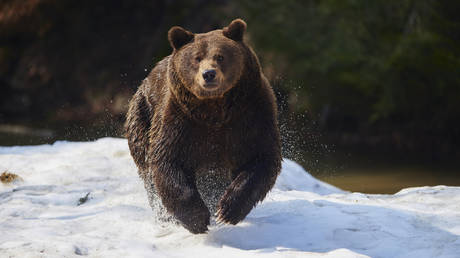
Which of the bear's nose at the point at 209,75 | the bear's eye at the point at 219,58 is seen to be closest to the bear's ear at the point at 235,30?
the bear's eye at the point at 219,58

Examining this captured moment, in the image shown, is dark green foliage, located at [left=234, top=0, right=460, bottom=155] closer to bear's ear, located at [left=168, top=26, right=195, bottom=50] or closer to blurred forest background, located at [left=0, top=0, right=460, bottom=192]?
blurred forest background, located at [left=0, top=0, right=460, bottom=192]

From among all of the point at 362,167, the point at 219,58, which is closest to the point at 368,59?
the point at 362,167

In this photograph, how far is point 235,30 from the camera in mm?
4414

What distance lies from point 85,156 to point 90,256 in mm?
3234

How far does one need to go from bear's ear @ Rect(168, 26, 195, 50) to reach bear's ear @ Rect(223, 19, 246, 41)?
0.27 m

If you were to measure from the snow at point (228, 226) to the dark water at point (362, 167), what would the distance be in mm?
1572

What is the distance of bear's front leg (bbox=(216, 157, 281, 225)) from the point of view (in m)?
4.09

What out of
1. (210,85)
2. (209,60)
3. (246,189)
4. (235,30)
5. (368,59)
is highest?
(235,30)

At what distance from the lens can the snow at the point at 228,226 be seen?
12.8 feet

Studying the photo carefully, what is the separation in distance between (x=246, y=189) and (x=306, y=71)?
8027 mm

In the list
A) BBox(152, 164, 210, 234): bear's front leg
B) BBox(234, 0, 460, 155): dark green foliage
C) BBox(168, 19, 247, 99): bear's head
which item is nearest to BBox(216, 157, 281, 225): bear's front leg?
BBox(152, 164, 210, 234): bear's front leg

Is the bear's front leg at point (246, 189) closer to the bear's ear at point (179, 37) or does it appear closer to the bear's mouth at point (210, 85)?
the bear's mouth at point (210, 85)

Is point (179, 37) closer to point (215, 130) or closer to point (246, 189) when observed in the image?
point (215, 130)

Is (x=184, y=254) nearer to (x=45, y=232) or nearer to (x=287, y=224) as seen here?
(x=287, y=224)
